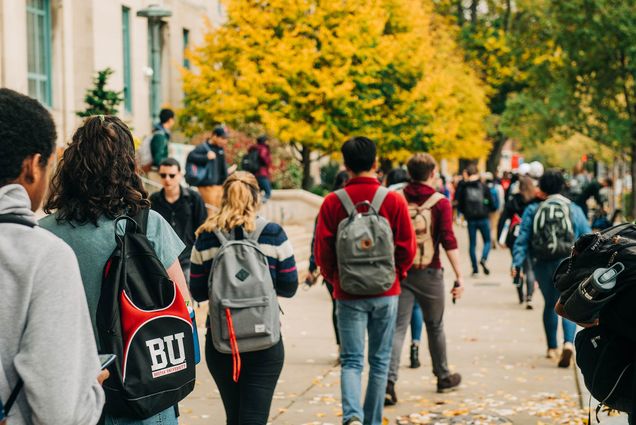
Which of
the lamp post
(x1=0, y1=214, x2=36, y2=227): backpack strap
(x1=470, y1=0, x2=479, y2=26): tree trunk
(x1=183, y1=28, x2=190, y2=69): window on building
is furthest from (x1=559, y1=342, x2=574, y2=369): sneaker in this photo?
(x1=470, y1=0, x2=479, y2=26): tree trunk

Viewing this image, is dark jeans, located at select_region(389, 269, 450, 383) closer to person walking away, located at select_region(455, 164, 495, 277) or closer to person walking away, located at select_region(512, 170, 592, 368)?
person walking away, located at select_region(512, 170, 592, 368)

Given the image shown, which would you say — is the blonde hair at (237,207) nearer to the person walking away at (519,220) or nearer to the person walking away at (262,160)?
the person walking away at (519,220)

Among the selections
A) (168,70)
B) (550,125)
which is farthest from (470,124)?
(168,70)

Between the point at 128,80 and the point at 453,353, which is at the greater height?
the point at 128,80

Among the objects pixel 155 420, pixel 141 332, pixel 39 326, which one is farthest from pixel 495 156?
pixel 39 326

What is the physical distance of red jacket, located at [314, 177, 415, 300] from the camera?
6.37 m

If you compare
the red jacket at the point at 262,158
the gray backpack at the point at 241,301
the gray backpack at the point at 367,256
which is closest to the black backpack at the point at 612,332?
the gray backpack at the point at 241,301

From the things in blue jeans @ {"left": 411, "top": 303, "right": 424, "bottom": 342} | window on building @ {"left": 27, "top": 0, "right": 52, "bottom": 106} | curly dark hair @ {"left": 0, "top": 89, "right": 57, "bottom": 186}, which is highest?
window on building @ {"left": 27, "top": 0, "right": 52, "bottom": 106}

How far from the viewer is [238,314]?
5.24 metres

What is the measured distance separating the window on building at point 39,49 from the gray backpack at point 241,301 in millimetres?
13181

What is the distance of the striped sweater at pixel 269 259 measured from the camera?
5.45 m

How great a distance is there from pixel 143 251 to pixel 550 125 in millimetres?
27027

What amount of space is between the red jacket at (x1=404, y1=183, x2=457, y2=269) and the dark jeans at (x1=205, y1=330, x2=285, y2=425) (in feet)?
9.40

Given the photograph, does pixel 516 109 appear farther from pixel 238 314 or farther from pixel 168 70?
pixel 238 314
